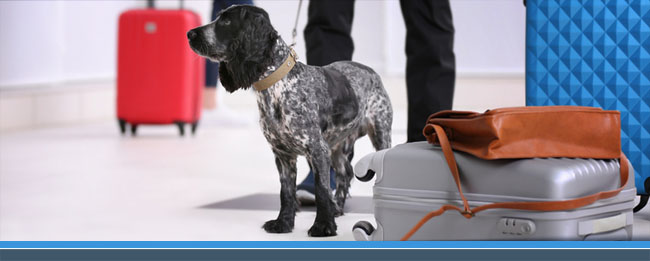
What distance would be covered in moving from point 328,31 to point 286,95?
66 centimetres

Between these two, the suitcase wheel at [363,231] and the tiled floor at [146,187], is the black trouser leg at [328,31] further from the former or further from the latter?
the suitcase wheel at [363,231]

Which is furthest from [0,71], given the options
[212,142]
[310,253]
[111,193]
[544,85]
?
[310,253]

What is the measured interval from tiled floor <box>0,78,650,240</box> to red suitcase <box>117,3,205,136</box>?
14 centimetres

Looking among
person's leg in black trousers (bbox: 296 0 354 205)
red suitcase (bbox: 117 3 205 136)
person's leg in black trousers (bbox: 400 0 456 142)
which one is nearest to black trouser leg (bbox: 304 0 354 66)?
person's leg in black trousers (bbox: 296 0 354 205)

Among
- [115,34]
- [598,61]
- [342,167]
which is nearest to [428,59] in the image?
[342,167]

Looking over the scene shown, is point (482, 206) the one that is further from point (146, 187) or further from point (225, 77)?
point (146, 187)

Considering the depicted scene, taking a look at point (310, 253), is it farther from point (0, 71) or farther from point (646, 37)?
point (0, 71)

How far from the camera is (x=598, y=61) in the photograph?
200 centimetres

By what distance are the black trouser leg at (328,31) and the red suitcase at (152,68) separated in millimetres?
2186

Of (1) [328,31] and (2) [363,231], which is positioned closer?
(2) [363,231]

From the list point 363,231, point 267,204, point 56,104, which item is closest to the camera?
point 363,231

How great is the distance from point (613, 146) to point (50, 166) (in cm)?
236

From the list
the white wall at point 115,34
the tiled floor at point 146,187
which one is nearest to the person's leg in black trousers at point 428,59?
the tiled floor at point 146,187

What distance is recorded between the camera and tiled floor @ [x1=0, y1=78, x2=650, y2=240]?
2.04 meters
